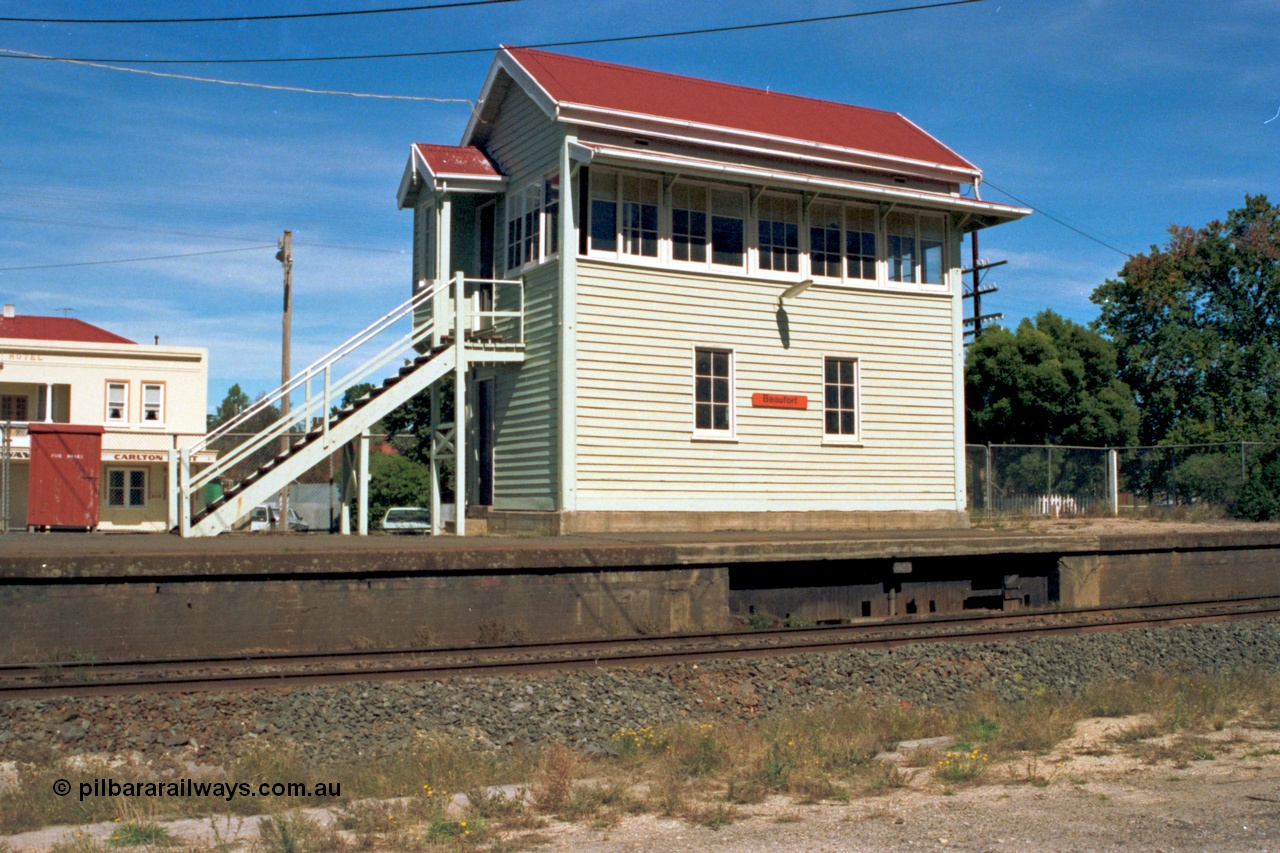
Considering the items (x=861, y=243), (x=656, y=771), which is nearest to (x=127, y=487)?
(x=861, y=243)

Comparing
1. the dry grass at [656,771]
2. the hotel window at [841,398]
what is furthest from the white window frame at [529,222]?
the dry grass at [656,771]

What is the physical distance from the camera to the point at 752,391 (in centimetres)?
1828

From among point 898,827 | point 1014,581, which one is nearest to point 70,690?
point 898,827

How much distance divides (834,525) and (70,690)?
1269 centimetres

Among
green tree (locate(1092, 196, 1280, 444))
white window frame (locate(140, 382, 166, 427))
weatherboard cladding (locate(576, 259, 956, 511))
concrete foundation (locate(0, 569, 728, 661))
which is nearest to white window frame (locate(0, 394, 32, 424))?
white window frame (locate(140, 382, 166, 427))

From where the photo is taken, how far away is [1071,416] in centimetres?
4147

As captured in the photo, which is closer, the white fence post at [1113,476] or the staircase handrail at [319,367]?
the staircase handrail at [319,367]

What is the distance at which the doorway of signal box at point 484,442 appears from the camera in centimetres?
1928

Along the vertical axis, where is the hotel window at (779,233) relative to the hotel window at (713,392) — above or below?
above

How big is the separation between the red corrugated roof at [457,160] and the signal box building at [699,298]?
0.17 feet

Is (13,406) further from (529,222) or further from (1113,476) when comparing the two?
(1113,476)

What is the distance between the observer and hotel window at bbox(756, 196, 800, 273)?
1872 cm

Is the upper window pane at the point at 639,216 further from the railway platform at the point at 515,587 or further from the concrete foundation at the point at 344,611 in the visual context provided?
the concrete foundation at the point at 344,611

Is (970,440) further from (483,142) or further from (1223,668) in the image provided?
(1223,668)
